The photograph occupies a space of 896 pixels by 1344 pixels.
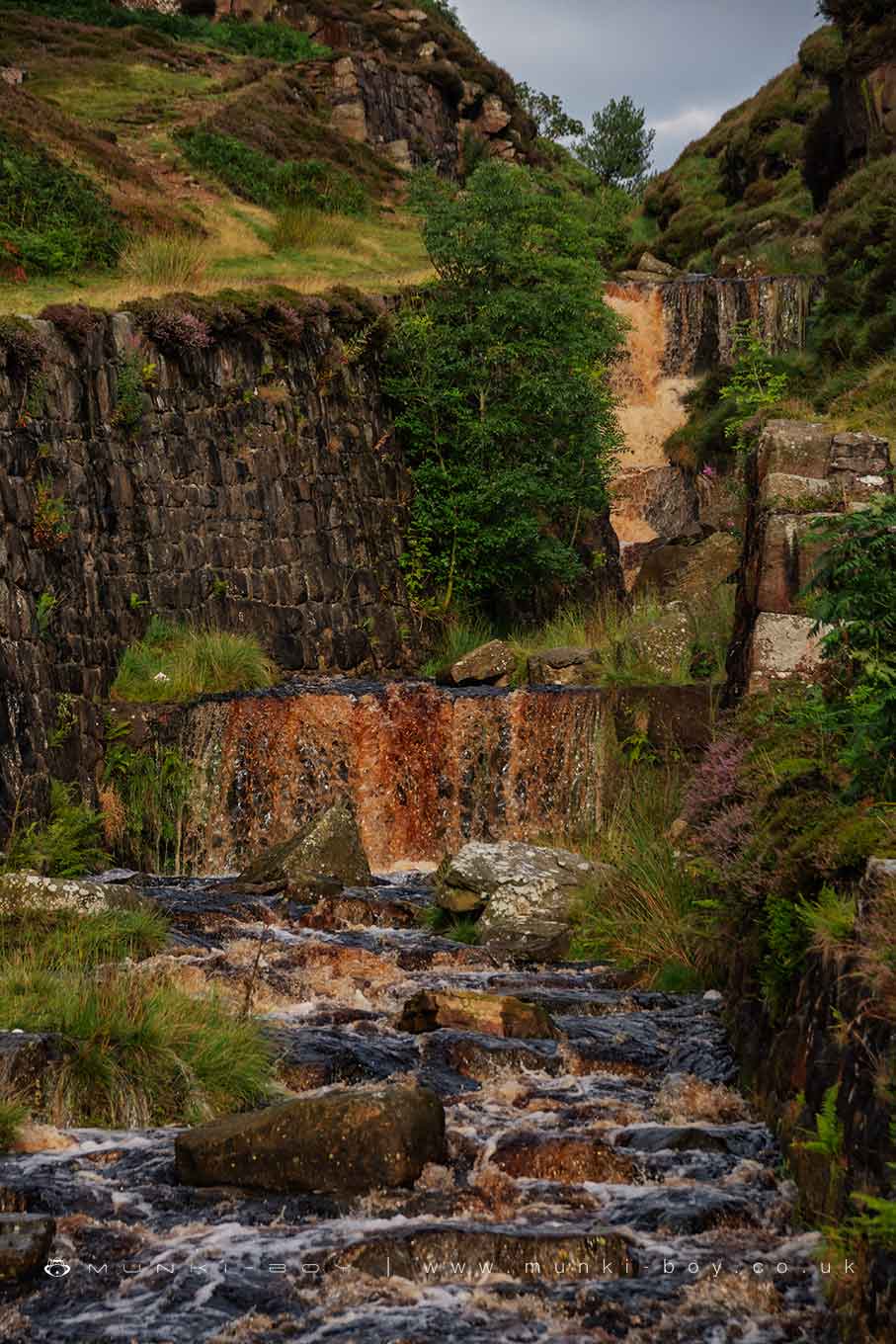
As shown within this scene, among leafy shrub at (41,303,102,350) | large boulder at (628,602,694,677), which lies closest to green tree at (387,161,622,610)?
large boulder at (628,602,694,677)

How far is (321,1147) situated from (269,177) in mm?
34467

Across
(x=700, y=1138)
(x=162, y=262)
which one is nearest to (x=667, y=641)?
(x=700, y=1138)

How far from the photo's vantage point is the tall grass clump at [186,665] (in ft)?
51.5

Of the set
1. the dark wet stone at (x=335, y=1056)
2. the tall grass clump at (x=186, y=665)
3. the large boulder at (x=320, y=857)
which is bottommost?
the large boulder at (x=320, y=857)

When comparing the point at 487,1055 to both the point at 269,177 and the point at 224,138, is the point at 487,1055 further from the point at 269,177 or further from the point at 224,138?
the point at 224,138

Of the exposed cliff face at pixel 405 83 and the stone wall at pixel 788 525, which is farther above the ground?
the exposed cliff face at pixel 405 83

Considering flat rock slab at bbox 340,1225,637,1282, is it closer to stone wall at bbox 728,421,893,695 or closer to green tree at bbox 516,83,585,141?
stone wall at bbox 728,421,893,695

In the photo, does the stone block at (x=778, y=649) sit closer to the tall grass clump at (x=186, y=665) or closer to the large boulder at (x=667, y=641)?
the large boulder at (x=667, y=641)

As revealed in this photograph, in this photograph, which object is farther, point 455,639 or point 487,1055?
point 455,639

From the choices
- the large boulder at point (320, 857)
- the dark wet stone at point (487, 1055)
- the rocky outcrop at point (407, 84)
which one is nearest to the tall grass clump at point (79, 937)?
the dark wet stone at point (487, 1055)

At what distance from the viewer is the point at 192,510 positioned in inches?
702

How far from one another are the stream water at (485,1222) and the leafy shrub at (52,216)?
18.8 metres

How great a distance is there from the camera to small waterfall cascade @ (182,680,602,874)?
1527cm

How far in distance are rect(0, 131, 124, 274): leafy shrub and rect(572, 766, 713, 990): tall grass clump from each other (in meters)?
16.5
